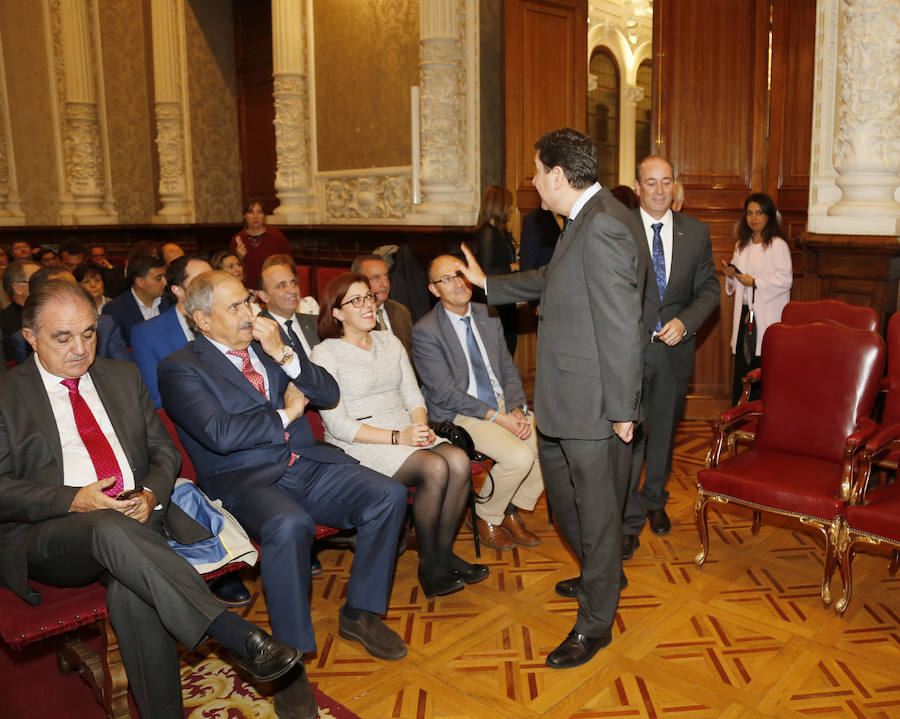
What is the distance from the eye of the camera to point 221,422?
2.83 metres

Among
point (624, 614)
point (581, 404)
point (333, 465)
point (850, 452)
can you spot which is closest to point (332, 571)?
point (333, 465)

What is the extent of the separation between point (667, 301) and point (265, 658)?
2391 millimetres

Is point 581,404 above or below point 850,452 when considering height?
above

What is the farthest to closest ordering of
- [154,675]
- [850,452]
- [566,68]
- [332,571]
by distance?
[566,68], [332,571], [850,452], [154,675]

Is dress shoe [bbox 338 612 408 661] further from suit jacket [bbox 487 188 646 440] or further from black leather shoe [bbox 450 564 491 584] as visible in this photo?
suit jacket [bbox 487 188 646 440]

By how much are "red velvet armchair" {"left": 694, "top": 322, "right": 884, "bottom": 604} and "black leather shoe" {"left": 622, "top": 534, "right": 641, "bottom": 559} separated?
0.93 feet

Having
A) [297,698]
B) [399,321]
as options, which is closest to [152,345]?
[399,321]

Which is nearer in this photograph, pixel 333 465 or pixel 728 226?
pixel 333 465

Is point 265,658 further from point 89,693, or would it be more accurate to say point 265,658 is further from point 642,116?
point 642,116

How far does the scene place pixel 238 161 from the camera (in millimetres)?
10609

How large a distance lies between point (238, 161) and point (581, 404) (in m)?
9.05

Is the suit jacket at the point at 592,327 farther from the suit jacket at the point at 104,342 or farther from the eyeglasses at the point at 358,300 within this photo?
the suit jacket at the point at 104,342

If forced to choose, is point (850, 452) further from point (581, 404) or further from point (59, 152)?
point (59, 152)

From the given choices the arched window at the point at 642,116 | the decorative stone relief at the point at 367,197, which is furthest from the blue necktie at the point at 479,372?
the arched window at the point at 642,116
